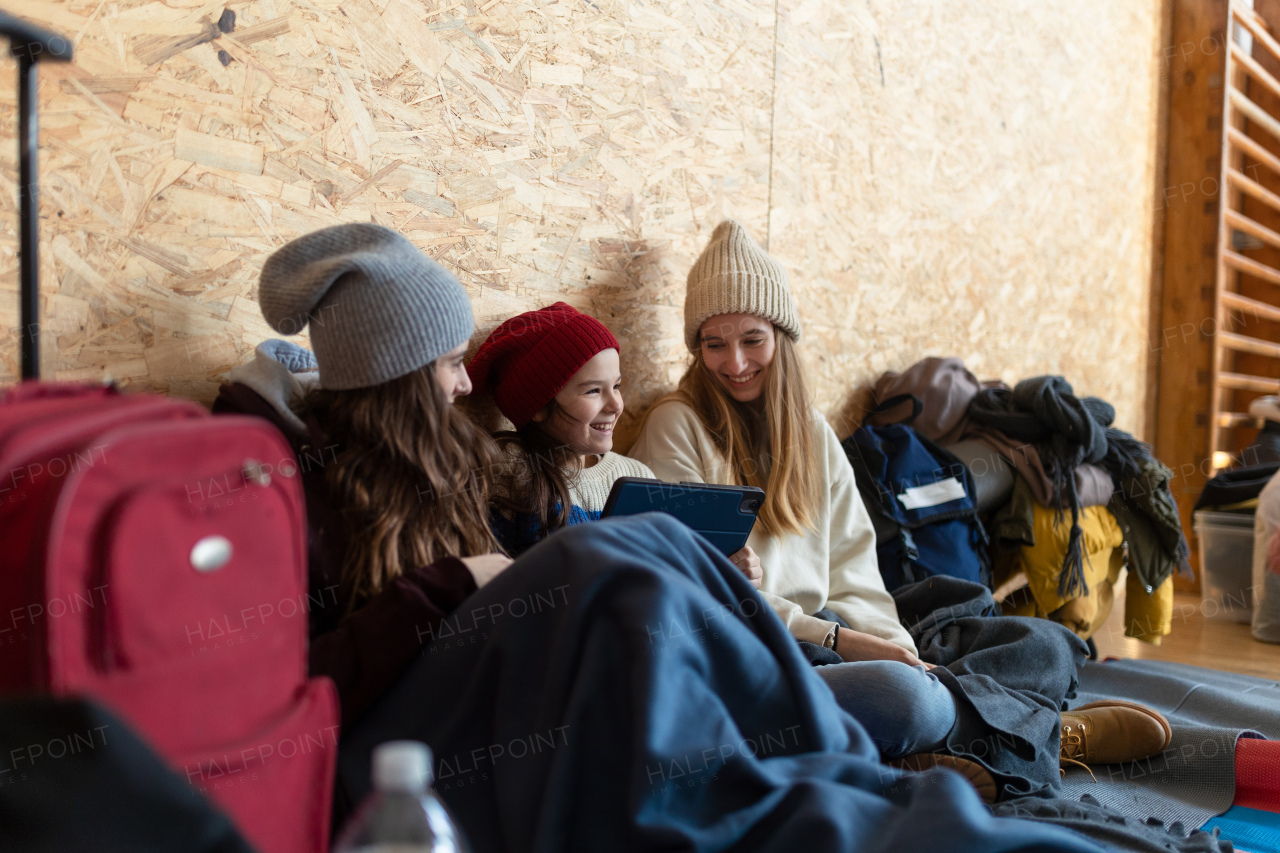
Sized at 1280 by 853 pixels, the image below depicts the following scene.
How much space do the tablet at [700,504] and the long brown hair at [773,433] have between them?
311mm

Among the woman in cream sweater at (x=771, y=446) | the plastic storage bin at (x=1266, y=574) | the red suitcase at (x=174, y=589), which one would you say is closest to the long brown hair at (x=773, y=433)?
the woman in cream sweater at (x=771, y=446)

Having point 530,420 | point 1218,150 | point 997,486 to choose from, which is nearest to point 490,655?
point 530,420

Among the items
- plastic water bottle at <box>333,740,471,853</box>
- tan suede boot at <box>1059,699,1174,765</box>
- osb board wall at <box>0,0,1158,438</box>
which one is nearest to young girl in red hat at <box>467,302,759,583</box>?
osb board wall at <box>0,0,1158,438</box>

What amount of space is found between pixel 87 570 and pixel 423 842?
29cm

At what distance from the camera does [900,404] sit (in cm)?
221

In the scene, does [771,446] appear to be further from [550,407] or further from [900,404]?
[900,404]

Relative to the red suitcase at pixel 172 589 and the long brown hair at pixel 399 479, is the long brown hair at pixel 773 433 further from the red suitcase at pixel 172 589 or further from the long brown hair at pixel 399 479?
the red suitcase at pixel 172 589

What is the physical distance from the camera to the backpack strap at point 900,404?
2.17m

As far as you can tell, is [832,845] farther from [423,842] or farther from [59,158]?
[59,158]

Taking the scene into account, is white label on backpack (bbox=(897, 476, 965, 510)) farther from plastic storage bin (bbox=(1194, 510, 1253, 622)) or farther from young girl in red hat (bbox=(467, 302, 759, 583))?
plastic storage bin (bbox=(1194, 510, 1253, 622))

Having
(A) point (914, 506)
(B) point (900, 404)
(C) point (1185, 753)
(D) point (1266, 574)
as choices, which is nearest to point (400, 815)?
(C) point (1185, 753)

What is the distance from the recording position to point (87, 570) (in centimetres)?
63

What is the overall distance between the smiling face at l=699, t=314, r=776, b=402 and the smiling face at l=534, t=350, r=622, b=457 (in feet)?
0.90

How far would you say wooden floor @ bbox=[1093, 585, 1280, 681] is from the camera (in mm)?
2410
